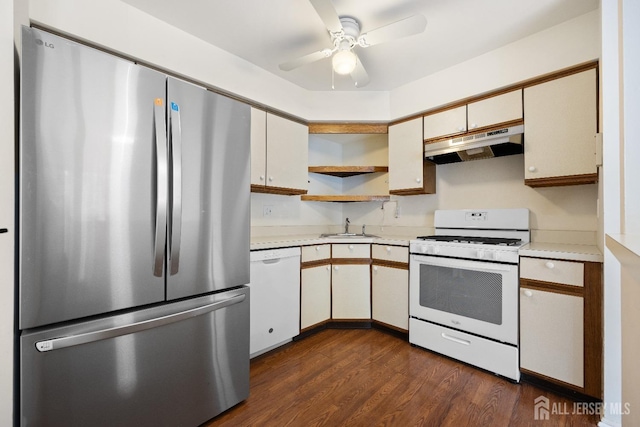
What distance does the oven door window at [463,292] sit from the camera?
1962 mm

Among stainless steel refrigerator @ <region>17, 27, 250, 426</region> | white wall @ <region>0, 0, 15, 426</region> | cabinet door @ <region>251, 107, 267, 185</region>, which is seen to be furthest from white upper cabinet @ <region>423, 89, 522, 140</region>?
white wall @ <region>0, 0, 15, 426</region>

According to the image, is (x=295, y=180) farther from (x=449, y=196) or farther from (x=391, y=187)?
(x=449, y=196)

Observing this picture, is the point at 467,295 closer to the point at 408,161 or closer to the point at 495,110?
the point at 408,161

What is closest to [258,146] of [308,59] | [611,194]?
[308,59]

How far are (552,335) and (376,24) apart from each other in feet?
7.44

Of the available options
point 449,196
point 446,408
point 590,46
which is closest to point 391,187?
point 449,196

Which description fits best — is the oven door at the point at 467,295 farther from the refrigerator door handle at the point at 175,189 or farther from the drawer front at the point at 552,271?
the refrigerator door handle at the point at 175,189

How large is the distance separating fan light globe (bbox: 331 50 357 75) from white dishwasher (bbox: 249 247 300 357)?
139 centimetres

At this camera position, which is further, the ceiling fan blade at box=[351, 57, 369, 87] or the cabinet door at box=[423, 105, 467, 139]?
the cabinet door at box=[423, 105, 467, 139]

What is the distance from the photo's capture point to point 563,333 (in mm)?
1690

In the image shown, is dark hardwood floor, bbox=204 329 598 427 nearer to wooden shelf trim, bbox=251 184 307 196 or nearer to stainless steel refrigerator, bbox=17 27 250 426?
stainless steel refrigerator, bbox=17 27 250 426

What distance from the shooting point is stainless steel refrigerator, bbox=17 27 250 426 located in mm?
1044

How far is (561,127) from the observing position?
75.9 inches

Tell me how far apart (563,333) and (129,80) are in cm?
265
